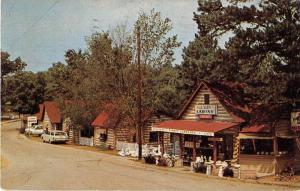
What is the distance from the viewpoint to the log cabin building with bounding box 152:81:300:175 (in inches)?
1064

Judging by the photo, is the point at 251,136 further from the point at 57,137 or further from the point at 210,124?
the point at 57,137

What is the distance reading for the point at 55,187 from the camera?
21.4 metres

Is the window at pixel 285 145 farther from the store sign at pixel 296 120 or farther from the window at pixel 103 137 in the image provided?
the window at pixel 103 137

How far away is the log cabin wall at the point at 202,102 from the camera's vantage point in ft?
103

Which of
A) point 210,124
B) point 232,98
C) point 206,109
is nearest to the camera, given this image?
point 210,124

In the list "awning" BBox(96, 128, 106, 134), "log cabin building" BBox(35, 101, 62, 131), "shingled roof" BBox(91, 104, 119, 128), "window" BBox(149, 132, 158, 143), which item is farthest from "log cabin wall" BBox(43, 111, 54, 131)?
"window" BBox(149, 132, 158, 143)

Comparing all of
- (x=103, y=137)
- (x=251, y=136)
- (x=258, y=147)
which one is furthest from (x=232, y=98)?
(x=103, y=137)

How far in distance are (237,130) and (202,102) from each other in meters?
4.07

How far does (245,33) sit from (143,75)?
15355mm

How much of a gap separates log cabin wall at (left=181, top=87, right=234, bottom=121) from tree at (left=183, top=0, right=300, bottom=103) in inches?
161

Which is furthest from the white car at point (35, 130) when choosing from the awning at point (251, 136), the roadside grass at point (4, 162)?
the awning at point (251, 136)

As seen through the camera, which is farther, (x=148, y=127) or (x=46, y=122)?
(x=46, y=122)

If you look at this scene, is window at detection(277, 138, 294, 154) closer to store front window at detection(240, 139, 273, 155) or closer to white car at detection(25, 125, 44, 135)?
store front window at detection(240, 139, 273, 155)

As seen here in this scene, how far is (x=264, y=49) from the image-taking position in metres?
26.0
